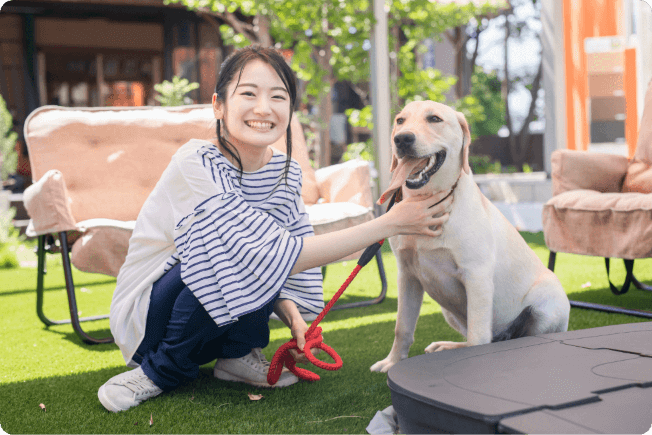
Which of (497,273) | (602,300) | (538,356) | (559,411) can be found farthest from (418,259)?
(602,300)

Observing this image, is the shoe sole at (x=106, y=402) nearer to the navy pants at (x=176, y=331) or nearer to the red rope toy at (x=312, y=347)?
the navy pants at (x=176, y=331)

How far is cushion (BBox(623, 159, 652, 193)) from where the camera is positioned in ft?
9.27

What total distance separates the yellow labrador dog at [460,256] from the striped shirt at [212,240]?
0.35 meters

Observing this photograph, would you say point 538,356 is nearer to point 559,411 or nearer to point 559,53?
point 559,411

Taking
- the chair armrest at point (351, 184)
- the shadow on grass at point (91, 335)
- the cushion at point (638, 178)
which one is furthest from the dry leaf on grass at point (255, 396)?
the cushion at point (638, 178)

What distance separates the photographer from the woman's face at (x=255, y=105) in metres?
1.67

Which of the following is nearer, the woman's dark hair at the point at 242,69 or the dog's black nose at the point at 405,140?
the dog's black nose at the point at 405,140

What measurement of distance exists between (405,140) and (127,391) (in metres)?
1.07

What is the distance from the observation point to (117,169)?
3111 millimetres

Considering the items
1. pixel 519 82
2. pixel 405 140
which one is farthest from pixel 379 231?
pixel 519 82

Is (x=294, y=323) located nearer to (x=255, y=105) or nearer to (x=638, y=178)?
(x=255, y=105)

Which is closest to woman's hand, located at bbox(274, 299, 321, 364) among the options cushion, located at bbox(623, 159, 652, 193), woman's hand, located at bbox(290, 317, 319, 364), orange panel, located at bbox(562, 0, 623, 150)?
woman's hand, located at bbox(290, 317, 319, 364)

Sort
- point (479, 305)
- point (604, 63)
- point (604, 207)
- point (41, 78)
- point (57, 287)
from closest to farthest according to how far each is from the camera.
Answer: point (479, 305) < point (604, 207) < point (57, 287) < point (604, 63) < point (41, 78)

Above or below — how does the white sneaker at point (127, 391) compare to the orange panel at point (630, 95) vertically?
below
